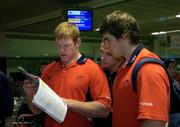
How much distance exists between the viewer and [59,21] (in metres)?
15.9

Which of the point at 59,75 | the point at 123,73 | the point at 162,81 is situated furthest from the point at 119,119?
the point at 59,75

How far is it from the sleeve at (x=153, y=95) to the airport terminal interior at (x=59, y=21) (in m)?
4.61

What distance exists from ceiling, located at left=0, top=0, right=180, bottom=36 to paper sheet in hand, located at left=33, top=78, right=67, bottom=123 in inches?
350

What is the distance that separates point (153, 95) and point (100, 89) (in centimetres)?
81

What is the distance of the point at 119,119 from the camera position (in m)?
2.26

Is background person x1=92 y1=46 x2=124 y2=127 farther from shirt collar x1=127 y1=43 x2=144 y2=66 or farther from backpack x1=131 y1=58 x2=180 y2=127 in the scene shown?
backpack x1=131 y1=58 x2=180 y2=127

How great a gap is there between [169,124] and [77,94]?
83cm

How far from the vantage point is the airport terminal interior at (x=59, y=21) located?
11.4m

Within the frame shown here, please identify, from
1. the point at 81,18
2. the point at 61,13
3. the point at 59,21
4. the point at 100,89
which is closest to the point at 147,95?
the point at 100,89

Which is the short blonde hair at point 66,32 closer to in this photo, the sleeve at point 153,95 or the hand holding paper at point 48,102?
the hand holding paper at point 48,102

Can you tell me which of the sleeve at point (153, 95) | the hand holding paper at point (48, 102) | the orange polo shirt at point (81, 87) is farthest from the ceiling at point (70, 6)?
the sleeve at point (153, 95)

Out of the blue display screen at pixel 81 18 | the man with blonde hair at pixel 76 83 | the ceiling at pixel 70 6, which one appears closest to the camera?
the man with blonde hair at pixel 76 83

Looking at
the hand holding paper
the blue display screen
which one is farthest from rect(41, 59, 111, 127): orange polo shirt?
the blue display screen

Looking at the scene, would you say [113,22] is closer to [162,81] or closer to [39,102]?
[162,81]
